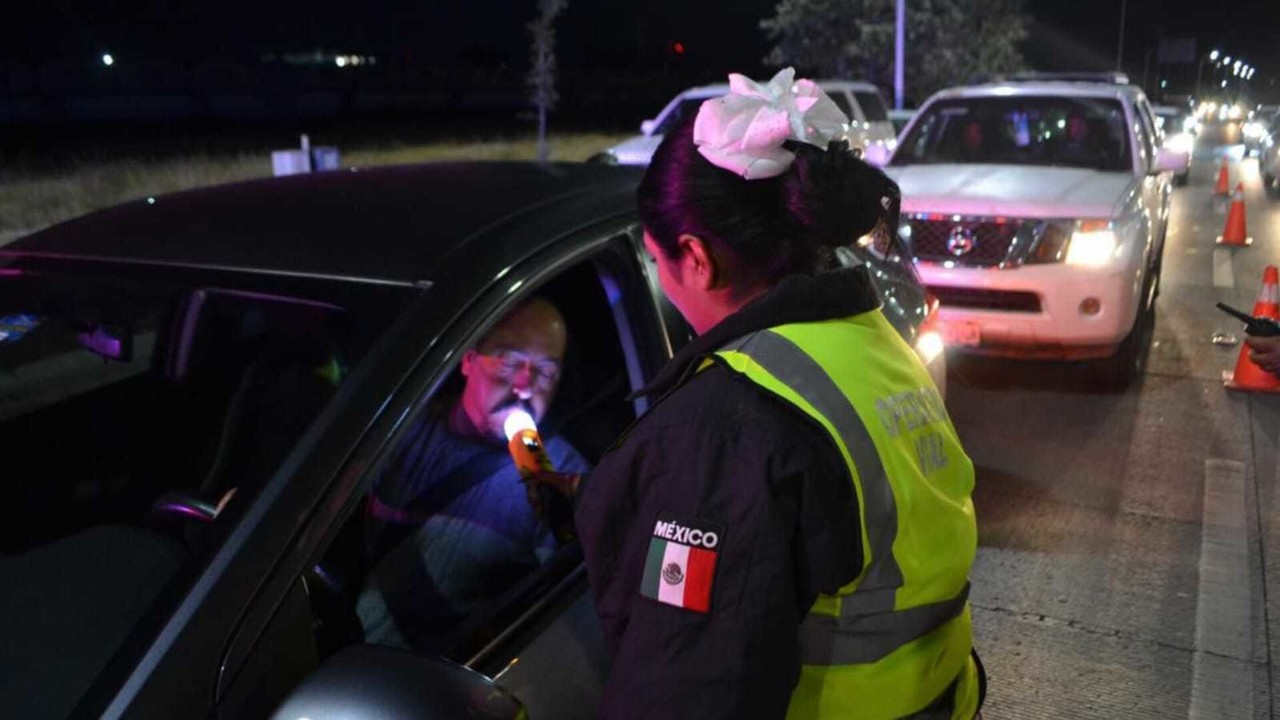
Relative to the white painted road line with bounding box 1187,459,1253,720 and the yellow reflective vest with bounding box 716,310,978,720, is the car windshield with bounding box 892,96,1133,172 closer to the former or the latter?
the white painted road line with bounding box 1187,459,1253,720

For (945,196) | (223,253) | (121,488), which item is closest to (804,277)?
(223,253)

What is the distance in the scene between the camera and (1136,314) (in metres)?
6.68

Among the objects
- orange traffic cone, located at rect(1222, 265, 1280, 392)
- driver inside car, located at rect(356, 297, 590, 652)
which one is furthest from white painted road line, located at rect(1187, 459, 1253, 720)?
driver inside car, located at rect(356, 297, 590, 652)

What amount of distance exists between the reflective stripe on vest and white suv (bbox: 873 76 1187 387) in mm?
5472

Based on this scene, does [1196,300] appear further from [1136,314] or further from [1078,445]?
[1078,445]

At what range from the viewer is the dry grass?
1239cm

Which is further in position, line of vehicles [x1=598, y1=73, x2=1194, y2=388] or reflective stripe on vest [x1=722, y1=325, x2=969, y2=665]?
line of vehicles [x1=598, y1=73, x2=1194, y2=388]

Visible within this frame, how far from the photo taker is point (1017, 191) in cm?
680

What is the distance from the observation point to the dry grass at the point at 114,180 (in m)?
12.4

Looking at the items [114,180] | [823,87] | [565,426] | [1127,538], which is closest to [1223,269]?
[823,87]

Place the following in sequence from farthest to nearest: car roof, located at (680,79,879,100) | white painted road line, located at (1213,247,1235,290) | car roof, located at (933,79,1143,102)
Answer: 1. car roof, located at (680,79,879,100)
2. white painted road line, located at (1213,247,1235,290)
3. car roof, located at (933,79,1143,102)

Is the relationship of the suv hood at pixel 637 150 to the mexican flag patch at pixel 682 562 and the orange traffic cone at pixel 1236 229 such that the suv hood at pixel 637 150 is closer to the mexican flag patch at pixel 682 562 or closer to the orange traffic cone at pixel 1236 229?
the orange traffic cone at pixel 1236 229

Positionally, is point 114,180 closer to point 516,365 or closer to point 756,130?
point 516,365

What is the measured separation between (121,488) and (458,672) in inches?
45.5
